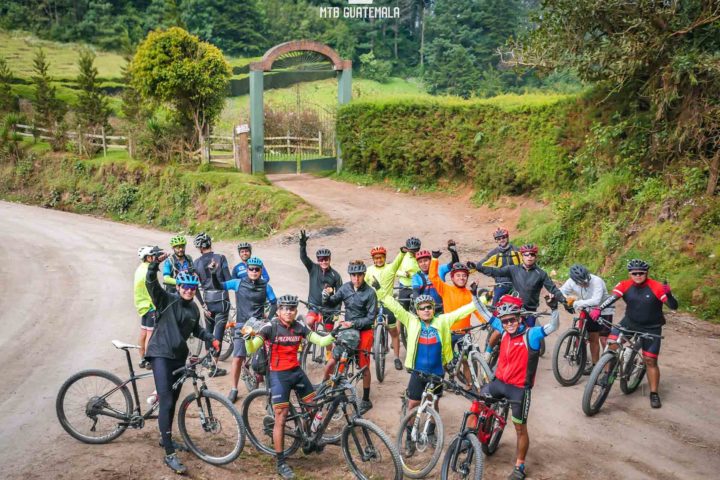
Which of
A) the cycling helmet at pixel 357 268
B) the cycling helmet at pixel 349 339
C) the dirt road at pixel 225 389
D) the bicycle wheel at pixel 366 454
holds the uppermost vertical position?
the cycling helmet at pixel 357 268

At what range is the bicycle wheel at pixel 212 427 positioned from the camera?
8133 millimetres

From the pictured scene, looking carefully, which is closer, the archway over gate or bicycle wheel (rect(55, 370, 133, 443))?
bicycle wheel (rect(55, 370, 133, 443))

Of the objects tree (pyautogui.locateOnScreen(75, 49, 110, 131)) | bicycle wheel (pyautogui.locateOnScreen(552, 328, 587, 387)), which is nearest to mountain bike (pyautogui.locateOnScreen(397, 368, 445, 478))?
bicycle wheel (pyautogui.locateOnScreen(552, 328, 587, 387))

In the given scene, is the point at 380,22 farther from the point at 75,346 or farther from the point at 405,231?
the point at 75,346

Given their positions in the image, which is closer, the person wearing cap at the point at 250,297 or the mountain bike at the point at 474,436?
the mountain bike at the point at 474,436

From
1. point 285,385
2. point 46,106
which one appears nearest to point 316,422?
point 285,385

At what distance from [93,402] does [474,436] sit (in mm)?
4523

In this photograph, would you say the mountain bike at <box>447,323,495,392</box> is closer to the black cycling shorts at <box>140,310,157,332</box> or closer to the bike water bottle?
the bike water bottle

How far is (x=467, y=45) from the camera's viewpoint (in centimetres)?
5384

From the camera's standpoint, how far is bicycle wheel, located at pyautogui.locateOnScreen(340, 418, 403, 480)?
25.1 ft

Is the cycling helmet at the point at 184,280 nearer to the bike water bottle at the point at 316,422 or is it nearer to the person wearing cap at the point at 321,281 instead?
the bike water bottle at the point at 316,422

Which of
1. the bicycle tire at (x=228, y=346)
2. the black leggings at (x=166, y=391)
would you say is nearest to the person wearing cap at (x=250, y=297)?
the bicycle tire at (x=228, y=346)

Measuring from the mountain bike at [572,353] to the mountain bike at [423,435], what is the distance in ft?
9.71

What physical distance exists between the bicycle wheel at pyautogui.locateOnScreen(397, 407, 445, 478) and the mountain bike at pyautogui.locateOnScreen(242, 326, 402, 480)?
35 cm
